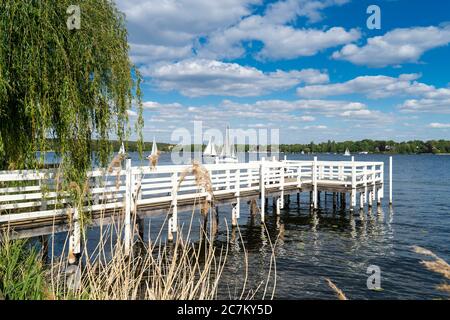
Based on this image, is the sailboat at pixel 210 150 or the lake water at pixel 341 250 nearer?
the lake water at pixel 341 250

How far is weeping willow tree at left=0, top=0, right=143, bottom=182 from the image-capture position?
727 centimetres

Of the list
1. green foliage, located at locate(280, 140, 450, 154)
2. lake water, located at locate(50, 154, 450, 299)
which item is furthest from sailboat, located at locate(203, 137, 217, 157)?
green foliage, located at locate(280, 140, 450, 154)

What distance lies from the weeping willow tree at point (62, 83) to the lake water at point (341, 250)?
12.1ft

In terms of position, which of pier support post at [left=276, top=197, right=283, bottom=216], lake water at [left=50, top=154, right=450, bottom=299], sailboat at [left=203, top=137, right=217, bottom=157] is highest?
sailboat at [left=203, top=137, right=217, bottom=157]

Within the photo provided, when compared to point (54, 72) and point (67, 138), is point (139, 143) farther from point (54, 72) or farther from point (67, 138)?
point (54, 72)

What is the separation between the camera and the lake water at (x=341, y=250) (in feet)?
37.6

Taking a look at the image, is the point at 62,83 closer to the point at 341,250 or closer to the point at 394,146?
the point at 341,250

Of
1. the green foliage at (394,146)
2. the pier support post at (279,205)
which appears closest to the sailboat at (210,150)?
the pier support post at (279,205)

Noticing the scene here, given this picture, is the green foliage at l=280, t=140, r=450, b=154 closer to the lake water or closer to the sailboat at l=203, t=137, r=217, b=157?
the sailboat at l=203, t=137, r=217, b=157

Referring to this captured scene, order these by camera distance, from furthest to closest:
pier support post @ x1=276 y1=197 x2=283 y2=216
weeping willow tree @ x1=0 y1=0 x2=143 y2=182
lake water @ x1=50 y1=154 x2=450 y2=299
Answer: pier support post @ x1=276 y1=197 x2=283 y2=216 → lake water @ x1=50 y1=154 x2=450 y2=299 → weeping willow tree @ x1=0 y1=0 x2=143 y2=182

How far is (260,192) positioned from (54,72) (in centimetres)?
1356

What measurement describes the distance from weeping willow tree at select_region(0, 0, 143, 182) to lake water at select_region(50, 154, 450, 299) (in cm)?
368

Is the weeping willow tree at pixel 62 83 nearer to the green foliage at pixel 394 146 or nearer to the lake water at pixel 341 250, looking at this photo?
the lake water at pixel 341 250
